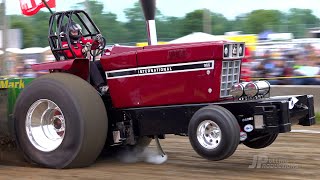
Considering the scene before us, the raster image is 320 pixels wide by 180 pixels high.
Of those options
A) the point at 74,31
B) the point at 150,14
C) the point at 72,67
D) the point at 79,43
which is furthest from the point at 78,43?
the point at 150,14

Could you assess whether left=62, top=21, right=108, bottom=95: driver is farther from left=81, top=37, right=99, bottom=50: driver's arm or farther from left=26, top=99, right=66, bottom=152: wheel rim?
left=26, top=99, right=66, bottom=152: wheel rim

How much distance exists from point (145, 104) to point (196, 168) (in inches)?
33.4

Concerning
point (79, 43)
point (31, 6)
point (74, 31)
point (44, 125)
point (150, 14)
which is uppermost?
point (31, 6)

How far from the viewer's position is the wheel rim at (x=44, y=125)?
5.85 meters

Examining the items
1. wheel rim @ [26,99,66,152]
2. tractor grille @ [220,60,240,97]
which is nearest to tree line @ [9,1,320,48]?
wheel rim @ [26,99,66,152]

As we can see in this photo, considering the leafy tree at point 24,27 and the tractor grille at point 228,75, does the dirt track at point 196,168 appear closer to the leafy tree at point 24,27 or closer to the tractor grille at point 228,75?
the tractor grille at point 228,75

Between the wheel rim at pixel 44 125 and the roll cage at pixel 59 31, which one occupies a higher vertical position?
the roll cage at pixel 59 31

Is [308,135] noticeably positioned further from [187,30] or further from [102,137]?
[187,30]

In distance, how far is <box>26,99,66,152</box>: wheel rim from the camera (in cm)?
585

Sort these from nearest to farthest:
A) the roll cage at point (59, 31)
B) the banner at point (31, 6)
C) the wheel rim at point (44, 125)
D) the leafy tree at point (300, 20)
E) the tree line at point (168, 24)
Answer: the wheel rim at point (44, 125), the roll cage at point (59, 31), the banner at point (31, 6), the tree line at point (168, 24), the leafy tree at point (300, 20)

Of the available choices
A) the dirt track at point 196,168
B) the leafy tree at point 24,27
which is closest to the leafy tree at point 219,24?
the leafy tree at point 24,27

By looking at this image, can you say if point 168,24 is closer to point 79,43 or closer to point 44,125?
point 79,43

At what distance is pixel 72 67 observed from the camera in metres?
5.88

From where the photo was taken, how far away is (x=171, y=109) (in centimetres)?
552
